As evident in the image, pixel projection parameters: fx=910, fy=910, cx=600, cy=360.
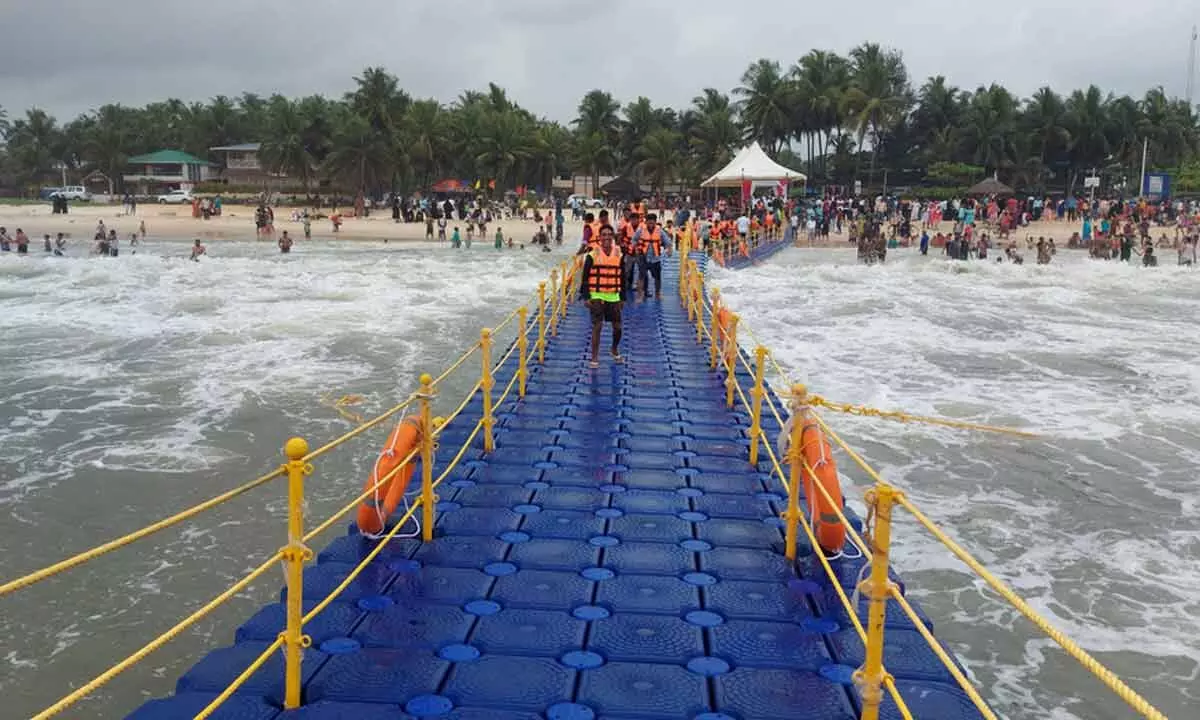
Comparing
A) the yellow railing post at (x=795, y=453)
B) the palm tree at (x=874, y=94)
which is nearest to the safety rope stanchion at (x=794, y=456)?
the yellow railing post at (x=795, y=453)

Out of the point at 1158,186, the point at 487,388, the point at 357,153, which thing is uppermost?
the point at 357,153

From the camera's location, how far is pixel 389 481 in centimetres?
602

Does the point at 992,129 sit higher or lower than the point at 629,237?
higher

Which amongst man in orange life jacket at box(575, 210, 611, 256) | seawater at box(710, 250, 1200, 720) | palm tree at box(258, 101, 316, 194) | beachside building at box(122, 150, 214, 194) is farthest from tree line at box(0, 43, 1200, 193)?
man in orange life jacket at box(575, 210, 611, 256)

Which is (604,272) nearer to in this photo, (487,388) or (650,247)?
(487,388)

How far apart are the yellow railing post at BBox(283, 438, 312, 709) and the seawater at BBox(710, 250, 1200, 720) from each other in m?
4.62

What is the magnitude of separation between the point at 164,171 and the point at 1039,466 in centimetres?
9118

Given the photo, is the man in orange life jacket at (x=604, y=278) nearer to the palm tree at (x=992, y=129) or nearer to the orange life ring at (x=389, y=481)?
the orange life ring at (x=389, y=481)

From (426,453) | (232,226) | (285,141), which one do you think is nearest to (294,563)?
(426,453)

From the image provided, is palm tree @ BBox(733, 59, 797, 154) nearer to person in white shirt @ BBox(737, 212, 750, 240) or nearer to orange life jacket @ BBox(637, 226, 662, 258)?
person in white shirt @ BBox(737, 212, 750, 240)

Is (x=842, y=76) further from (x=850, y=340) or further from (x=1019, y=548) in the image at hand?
(x=1019, y=548)

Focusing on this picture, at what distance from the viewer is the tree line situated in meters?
67.3

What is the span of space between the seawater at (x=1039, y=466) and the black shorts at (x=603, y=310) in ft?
11.4

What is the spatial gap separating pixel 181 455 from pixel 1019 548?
10014mm
